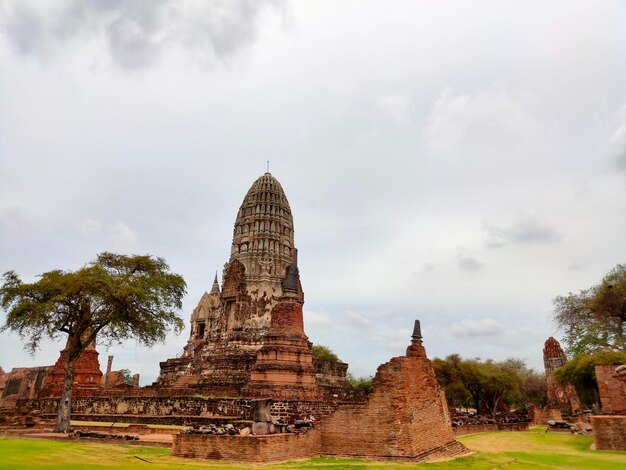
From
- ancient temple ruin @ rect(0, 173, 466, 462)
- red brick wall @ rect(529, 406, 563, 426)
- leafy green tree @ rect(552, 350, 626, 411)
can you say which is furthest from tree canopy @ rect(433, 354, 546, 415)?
ancient temple ruin @ rect(0, 173, 466, 462)

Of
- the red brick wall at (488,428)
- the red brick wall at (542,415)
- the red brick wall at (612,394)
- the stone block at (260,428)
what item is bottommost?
the red brick wall at (488,428)

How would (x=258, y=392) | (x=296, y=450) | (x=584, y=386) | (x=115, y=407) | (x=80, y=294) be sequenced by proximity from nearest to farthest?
(x=296, y=450) → (x=80, y=294) → (x=258, y=392) → (x=115, y=407) → (x=584, y=386)

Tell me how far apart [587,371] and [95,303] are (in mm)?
26588

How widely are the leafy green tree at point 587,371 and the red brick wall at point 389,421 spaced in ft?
53.6

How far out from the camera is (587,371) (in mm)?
28375

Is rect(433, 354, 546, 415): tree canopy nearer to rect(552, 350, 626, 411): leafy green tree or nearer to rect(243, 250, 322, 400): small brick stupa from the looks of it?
rect(552, 350, 626, 411): leafy green tree

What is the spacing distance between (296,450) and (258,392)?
917cm

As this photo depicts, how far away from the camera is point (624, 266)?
30891 mm

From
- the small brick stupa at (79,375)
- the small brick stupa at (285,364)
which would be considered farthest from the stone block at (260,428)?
the small brick stupa at (79,375)

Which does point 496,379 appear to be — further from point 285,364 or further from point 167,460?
point 167,460

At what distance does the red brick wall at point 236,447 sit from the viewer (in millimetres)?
12727

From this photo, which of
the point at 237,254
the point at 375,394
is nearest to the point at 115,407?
the point at 237,254

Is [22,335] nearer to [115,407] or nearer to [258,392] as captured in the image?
[115,407]

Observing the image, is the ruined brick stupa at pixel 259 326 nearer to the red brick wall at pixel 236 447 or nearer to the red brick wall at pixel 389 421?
the red brick wall at pixel 389 421
